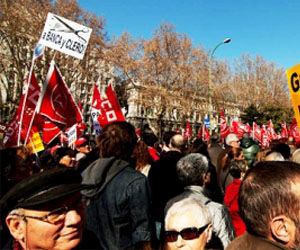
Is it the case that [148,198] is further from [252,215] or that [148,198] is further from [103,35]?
[103,35]

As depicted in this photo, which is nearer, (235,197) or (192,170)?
(192,170)

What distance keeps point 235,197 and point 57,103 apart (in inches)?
120

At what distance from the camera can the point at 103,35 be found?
21984 millimetres

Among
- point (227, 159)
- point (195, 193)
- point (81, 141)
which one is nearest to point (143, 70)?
point (81, 141)

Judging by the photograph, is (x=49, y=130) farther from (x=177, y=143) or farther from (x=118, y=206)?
(x=118, y=206)

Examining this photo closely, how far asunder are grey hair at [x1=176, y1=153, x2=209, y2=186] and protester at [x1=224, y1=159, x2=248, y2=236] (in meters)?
0.52

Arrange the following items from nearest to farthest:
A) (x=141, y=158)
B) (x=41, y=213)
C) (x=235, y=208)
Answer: (x=41, y=213), (x=235, y=208), (x=141, y=158)

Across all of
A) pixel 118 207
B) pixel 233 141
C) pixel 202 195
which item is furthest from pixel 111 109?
pixel 118 207

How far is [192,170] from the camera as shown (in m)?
2.53

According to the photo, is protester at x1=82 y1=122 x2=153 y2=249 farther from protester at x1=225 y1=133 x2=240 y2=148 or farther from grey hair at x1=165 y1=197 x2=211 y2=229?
protester at x1=225 y1=133 x2=240 y2=148

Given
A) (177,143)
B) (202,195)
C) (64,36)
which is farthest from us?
(64,36)

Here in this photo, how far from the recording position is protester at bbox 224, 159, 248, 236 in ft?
8.90

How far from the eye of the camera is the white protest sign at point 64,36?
17.4ft

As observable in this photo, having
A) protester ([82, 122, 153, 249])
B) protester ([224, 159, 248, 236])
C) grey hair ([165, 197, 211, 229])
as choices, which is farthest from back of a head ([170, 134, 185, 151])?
grey hair ([165, 197, 211, 229])
